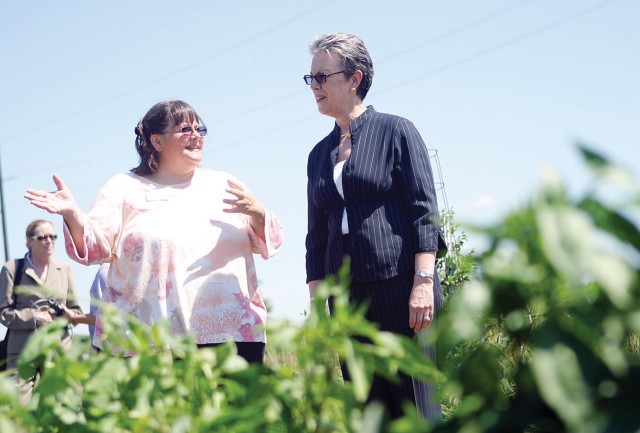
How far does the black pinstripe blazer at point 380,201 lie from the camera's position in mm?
4148

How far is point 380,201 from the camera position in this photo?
4.25m

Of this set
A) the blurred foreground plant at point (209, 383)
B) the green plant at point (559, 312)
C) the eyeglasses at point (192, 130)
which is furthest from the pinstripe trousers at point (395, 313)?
the green plant at point (559, 312)

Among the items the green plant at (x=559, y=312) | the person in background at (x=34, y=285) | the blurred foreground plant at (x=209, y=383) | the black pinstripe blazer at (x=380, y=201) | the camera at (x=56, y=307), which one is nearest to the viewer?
the green plant at (x=559, y=312)

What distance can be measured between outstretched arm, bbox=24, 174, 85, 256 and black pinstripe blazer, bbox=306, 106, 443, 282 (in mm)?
1066

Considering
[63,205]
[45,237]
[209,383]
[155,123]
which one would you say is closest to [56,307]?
[45,237]

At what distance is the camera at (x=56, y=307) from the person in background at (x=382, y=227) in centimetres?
384

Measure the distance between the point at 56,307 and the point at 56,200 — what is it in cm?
403

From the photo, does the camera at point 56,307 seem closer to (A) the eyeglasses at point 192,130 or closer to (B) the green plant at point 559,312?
(A) the eyeglasses at point 192,130

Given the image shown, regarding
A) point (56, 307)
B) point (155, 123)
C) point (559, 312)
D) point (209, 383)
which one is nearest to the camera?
point (559, 312)

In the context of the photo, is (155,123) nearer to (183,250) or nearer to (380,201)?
(183,250)

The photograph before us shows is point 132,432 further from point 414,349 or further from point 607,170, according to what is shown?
point 607,170

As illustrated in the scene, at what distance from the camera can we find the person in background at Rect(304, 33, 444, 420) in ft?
13.5

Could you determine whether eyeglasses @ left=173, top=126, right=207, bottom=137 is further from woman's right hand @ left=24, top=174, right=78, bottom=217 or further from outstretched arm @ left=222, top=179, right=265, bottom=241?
woman's right hand @ left=24, top=174, right=78, bottom=217

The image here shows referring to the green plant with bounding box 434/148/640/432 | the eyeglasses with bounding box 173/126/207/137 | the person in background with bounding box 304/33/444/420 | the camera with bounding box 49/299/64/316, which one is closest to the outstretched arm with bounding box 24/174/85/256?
the eyeglasses with bounding box 173/126/207/137
